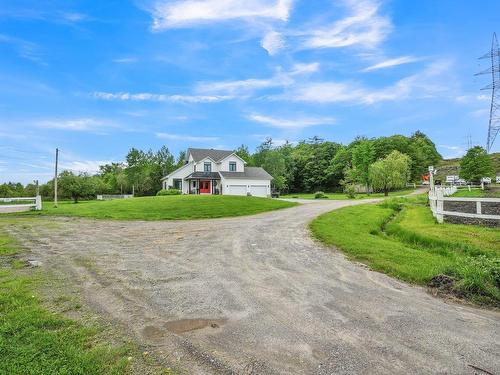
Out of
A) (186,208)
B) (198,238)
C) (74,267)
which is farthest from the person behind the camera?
(186,208)

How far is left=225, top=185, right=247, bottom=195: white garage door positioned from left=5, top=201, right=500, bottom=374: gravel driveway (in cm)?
3536

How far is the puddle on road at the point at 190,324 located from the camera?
155 inches

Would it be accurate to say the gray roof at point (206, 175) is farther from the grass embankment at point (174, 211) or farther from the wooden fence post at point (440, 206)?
the wooden fence post at point (440, 206)

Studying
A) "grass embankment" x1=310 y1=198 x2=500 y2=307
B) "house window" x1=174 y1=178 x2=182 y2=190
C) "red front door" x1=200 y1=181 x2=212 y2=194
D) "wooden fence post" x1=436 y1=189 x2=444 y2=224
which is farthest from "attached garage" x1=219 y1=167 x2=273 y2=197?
"wooden fence post" x1=436 y1=189 x2=444 y2=224

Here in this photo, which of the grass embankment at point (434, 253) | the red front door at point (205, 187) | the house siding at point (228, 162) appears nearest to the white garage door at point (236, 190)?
the red front door at point (205, 187)

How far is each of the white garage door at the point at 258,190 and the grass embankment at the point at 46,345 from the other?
40.8 metres

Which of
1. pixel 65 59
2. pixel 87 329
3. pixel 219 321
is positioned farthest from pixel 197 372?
pixel 65 59

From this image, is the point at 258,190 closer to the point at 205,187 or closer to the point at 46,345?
the point at 205,187

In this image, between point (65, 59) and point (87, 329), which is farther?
point (65, 59)

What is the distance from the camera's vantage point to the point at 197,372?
9.87 feet

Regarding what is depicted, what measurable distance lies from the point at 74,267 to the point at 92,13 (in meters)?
13.3

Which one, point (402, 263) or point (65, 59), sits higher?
point (65, 59)

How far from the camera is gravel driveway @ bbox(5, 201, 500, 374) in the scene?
3221 mm

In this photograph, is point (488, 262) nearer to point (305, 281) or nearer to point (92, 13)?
point (305, 281)
